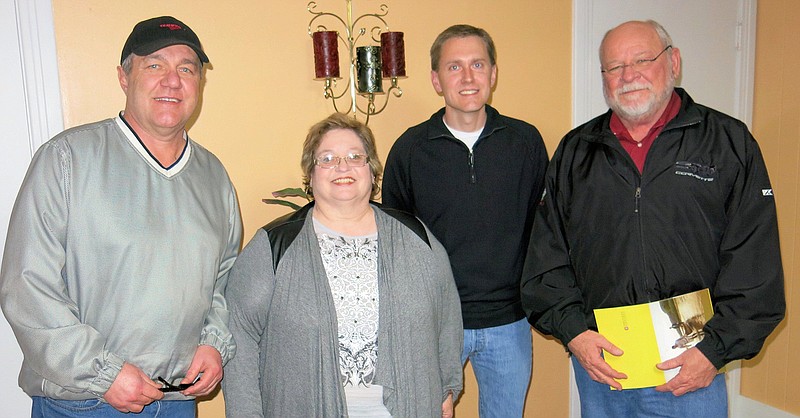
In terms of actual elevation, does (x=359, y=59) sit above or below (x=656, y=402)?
above

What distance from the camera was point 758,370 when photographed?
3.38 metres

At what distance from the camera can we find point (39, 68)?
215 centimetres

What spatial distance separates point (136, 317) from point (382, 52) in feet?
4.52

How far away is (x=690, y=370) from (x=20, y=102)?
7.41ft

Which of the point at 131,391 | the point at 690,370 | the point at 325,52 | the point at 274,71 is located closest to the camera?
the point at 131,391

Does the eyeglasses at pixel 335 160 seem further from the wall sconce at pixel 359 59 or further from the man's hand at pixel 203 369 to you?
the wall sconce at pixel 359 59

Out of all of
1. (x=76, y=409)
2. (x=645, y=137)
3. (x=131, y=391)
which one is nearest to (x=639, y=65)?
(x=645, y=137)

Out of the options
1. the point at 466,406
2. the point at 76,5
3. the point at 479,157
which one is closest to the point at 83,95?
the point at 76,5

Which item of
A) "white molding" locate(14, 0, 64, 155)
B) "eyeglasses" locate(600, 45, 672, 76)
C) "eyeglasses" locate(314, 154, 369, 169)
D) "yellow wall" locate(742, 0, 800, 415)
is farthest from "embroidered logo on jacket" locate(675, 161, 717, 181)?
"white molding" locate(14, 0, 64, 155)

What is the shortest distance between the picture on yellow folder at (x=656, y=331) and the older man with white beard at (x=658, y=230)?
25 mm

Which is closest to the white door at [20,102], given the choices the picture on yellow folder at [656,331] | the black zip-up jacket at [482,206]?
the black zip-up jacket at [482,206]

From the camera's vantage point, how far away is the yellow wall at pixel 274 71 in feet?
7.34

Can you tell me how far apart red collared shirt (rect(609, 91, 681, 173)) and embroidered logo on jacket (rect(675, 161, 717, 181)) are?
0.10m

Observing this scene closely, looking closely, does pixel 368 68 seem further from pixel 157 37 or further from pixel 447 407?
pixel 447 407
